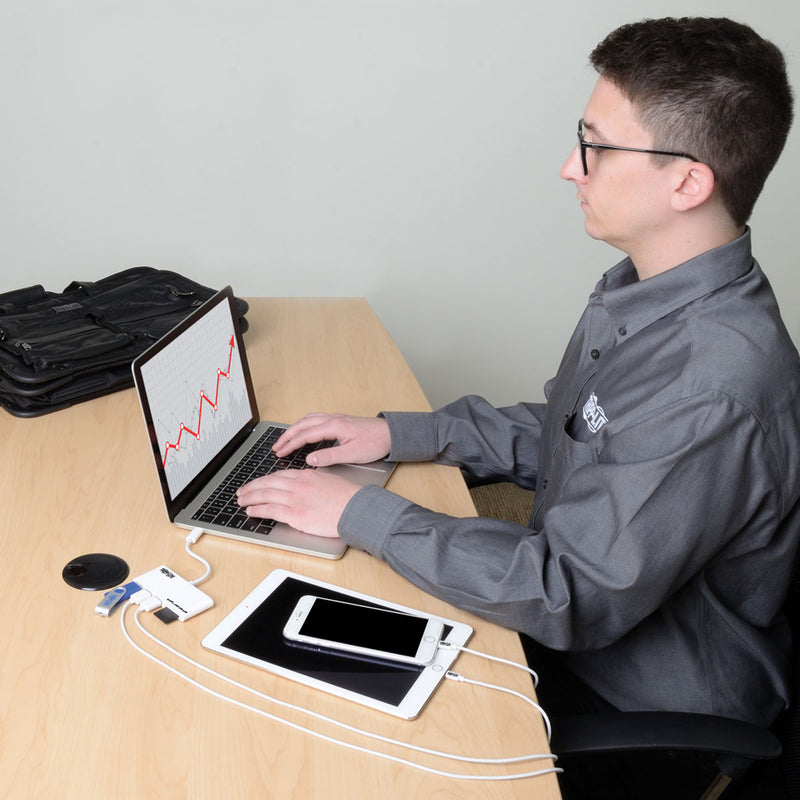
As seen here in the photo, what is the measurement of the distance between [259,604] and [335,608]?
94 millimetres

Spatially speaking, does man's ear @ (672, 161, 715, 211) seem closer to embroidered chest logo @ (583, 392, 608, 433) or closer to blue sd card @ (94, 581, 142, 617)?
embroidered chest logo @ (583, 392, 608, 433)

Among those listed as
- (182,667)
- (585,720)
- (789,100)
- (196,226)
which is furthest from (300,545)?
(196,226)

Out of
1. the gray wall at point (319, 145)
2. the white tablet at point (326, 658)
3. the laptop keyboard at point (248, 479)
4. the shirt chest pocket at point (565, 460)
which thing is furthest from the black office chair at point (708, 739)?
the gray wall at point (319, 145)

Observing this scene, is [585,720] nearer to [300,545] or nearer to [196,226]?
[300,545]

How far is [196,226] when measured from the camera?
2.44m

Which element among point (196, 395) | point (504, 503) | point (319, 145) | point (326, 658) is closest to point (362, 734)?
point (326, 658)

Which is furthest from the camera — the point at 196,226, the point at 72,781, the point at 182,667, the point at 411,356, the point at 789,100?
the point at 411,356

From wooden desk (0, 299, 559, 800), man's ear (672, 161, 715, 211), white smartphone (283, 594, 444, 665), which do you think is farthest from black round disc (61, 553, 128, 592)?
man's ear (672, 161, 715, 211)

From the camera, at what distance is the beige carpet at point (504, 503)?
2.05 m

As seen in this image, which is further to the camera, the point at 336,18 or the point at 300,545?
the point at 336,18

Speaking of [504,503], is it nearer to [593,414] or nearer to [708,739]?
[593,414]

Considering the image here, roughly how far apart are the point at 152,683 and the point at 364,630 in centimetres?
24

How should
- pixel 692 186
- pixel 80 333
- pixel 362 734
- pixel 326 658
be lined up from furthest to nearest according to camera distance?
pixel 80 333 < pixel 692 186 < pixel 326 658 < pixel 362 734

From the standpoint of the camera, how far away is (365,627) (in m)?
1.03
